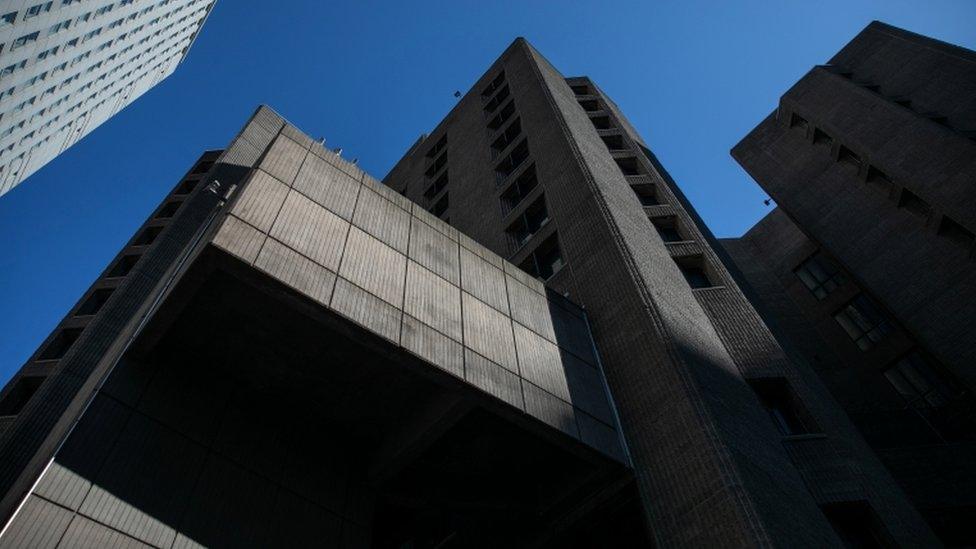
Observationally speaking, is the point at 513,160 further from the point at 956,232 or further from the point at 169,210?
the point at 169,210

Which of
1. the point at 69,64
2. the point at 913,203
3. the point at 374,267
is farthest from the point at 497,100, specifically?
the point at 69,64

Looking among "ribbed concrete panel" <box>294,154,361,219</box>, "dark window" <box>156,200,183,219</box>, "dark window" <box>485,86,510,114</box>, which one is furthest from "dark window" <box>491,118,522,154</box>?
"dark window" <box>156,200,183,219</box>

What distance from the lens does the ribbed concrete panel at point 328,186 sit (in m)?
13.3

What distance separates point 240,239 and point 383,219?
14.4 ft

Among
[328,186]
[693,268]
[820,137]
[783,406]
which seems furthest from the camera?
[820,137]

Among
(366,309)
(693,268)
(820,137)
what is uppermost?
(820,137)

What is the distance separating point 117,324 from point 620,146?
27.4 m

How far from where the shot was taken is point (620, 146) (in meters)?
30.5

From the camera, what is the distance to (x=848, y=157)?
111 ft

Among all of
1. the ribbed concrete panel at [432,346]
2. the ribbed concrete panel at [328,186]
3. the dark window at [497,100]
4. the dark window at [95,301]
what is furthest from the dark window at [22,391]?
the dark window at [497,100]

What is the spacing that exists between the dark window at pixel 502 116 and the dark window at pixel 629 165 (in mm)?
9324

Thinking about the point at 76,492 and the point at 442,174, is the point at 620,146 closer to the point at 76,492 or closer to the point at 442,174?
the point at 442,174

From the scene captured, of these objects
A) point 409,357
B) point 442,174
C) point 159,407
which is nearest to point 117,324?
Answer: point 442,174

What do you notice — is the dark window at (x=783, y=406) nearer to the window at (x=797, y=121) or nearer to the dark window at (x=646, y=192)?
the dark window at (x=646, y=192)
